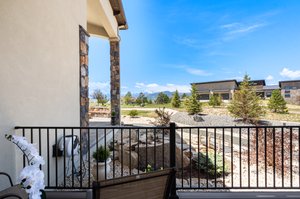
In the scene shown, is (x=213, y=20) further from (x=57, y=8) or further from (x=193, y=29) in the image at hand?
(x=57, y=8)

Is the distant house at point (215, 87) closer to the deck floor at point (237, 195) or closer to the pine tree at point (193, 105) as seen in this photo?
the pine tree at point (193, 105)

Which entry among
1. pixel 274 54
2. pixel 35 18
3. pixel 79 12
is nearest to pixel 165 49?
pixel 274 54

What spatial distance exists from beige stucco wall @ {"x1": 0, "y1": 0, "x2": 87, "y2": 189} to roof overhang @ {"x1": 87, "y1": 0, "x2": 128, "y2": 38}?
1700 millimetres

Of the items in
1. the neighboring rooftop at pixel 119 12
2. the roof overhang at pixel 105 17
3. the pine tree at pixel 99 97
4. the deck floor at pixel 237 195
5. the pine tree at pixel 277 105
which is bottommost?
the deck floor at pixel 237 195

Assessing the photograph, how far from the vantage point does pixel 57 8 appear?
2988 millimetres

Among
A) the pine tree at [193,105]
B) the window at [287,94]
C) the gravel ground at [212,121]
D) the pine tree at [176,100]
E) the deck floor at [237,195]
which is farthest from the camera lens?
the window at [287,94]

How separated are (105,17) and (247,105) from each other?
37.0ft

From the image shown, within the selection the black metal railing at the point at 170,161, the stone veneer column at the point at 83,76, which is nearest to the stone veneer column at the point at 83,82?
the stone veneer column at the point at 83,76

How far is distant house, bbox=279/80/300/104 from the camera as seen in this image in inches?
821

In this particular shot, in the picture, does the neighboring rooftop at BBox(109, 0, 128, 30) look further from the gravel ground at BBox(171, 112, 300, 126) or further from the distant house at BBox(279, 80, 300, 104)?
the distant house at BBox(279, 80, 300, 104)

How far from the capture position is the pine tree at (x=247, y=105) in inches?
523

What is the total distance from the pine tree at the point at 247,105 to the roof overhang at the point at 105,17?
30.3ft

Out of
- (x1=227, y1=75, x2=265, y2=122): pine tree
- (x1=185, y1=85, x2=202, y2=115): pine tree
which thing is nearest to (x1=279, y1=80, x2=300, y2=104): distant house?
(x1=227, y1=75, x2=265, y2=122): pine tree

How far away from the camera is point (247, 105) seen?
530 inches
